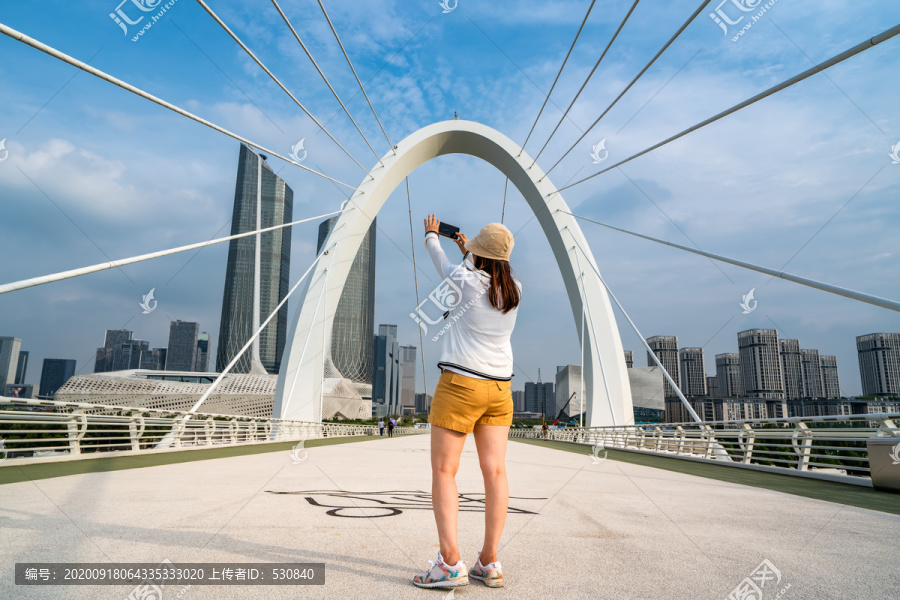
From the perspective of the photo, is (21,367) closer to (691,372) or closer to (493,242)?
(493,242)

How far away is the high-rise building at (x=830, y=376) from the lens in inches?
3041

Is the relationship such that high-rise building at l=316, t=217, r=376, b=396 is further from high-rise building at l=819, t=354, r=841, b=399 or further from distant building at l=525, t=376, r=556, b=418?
high-rise building at l=819, t=354, r=841, b=399

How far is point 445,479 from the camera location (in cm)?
213

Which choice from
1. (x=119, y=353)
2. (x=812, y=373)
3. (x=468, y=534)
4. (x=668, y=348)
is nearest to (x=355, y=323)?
(x=119, y=353)

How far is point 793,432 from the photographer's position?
723 cm

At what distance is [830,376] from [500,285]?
96217 mm

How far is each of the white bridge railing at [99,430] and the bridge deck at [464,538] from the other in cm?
165

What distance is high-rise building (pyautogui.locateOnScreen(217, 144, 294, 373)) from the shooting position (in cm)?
11412

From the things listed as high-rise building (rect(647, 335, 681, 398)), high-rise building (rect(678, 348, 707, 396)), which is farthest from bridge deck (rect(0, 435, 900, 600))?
high-rise building (rect(678, 348, 707, 396))

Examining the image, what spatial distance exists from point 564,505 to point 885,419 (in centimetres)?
373

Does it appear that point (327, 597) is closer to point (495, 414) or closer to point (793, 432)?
point (495, 414)

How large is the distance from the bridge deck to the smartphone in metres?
1.59

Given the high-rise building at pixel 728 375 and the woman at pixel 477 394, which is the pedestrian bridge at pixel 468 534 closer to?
the woman at pixel 477 394

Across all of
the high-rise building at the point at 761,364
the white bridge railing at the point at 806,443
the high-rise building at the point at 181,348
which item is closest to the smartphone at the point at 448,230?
the white bridge railing at the point at 806,443
